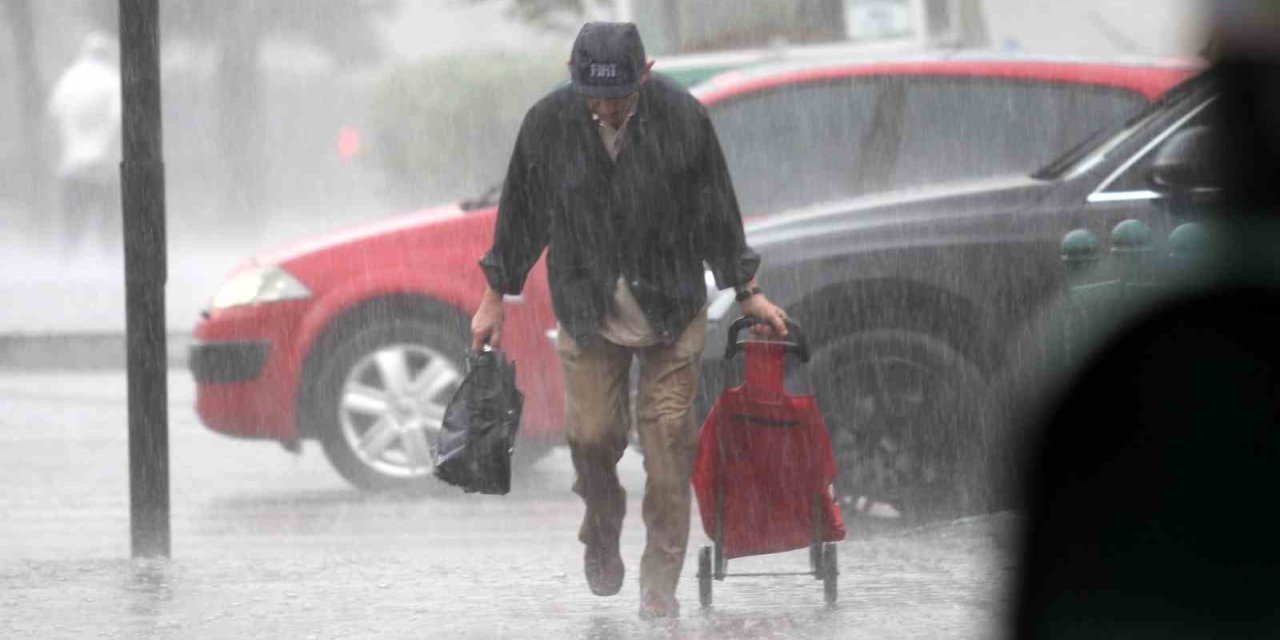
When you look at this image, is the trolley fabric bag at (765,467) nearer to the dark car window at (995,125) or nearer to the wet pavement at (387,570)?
the wet pavement at (387,570)

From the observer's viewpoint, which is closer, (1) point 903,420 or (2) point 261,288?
(1) point 903,420

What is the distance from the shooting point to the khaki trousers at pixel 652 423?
22.1 ft

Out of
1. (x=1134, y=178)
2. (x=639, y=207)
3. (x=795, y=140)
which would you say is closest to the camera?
(x=639, y=207)

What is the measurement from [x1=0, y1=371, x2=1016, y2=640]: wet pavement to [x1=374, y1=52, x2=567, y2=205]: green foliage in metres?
14.1

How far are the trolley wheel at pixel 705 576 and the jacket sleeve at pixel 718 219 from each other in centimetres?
75

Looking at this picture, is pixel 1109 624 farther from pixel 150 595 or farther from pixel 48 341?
pixel 48 341

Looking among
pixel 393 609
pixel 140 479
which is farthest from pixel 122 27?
pixel 393 609

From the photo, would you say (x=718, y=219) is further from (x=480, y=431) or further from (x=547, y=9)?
(x=547, y=9)

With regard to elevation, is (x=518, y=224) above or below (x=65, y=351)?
above

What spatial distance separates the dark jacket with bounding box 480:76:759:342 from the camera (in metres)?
6.63

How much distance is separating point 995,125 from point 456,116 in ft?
51.4

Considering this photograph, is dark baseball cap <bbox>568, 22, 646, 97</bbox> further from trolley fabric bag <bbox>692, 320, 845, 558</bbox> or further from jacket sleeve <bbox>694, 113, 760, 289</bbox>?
trolley fabric bag <bbox>692, 320, 845, 558</bbox>

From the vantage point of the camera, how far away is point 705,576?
6.82 meters

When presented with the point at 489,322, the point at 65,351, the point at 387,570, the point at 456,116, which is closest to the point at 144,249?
the point at 387,570
